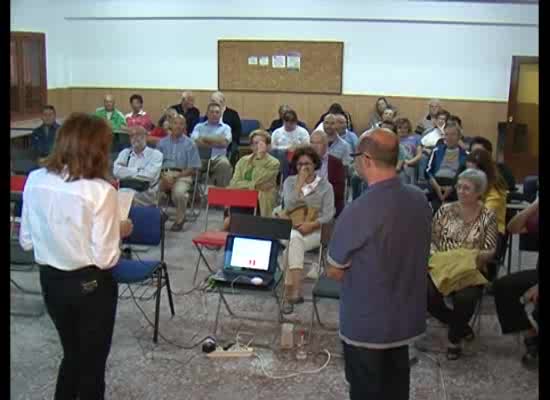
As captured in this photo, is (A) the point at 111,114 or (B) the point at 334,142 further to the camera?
(A) the point at 111,114

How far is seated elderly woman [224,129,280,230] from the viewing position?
6.01 meters

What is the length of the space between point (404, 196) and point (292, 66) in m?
8.35

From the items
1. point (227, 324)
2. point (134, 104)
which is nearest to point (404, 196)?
point (227, 324)

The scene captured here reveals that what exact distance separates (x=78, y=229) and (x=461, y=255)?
2.53 meters

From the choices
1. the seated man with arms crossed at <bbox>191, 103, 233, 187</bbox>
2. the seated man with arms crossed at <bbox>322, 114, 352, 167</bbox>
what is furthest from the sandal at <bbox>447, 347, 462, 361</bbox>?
the seated man with arms crossed at <bbox>191, 103, 233, 187</bbox>

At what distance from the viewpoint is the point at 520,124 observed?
32.5ft

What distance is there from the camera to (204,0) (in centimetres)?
1047

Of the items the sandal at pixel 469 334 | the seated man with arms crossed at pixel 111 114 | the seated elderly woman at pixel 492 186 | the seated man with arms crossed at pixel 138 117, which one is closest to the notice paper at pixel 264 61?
the seated man with arms crossed at pixel 138 117

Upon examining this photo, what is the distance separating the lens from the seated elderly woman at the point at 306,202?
4.88m

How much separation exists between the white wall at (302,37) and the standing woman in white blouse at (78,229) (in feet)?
25.6

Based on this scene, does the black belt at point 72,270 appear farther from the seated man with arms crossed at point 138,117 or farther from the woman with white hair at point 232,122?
the seated man with arms crossed at point 138,117

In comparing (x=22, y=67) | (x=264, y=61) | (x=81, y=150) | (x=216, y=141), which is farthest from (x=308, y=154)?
(x=22, y=67)

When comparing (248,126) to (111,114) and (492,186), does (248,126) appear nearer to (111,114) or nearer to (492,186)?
(111,114)

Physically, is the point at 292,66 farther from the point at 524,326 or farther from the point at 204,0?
the point at 524,326
